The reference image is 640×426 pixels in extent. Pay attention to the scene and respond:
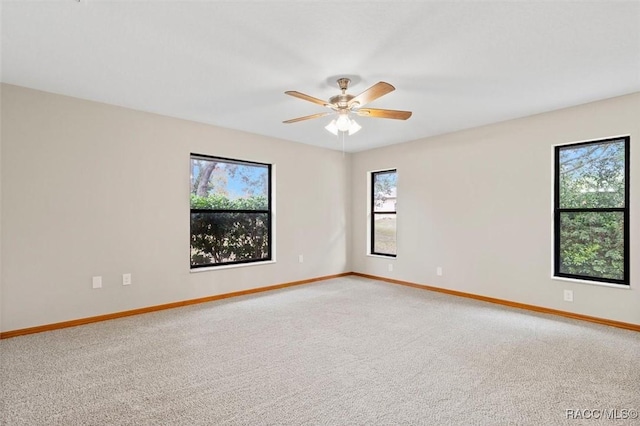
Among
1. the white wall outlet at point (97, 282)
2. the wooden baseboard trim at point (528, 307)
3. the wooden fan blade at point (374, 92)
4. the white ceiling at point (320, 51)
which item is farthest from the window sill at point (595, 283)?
the white wall outlet at point (97, 282)

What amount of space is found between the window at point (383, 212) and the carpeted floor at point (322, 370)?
2.13m

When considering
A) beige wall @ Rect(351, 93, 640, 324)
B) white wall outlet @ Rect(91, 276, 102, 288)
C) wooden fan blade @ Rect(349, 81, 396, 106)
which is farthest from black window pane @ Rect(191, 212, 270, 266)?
wooden fan blade @ Rect(349, 81, 396, 106)

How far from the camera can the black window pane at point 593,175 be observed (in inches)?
141

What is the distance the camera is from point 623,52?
8.25 feet

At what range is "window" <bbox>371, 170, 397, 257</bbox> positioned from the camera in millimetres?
5879

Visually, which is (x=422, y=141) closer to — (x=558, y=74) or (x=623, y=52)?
(x=558, y=74)

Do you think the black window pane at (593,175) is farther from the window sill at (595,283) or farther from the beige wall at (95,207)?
Answer: the beige wall at (95,207)

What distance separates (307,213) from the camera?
5.72 meters

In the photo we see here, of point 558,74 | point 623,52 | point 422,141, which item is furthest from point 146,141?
point 623,52

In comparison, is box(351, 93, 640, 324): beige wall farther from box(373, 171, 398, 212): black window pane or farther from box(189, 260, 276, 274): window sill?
box(189, 260, 276, 274): window sill

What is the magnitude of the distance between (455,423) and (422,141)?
4230 millimetres

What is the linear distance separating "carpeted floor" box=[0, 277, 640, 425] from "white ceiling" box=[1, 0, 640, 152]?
2352 millimetres

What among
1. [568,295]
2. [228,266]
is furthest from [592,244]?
[228,266]

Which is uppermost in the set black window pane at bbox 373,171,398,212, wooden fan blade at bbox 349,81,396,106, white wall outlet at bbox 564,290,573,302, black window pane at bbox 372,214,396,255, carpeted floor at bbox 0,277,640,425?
wooden fan blade at bbox 349,81,396,106
